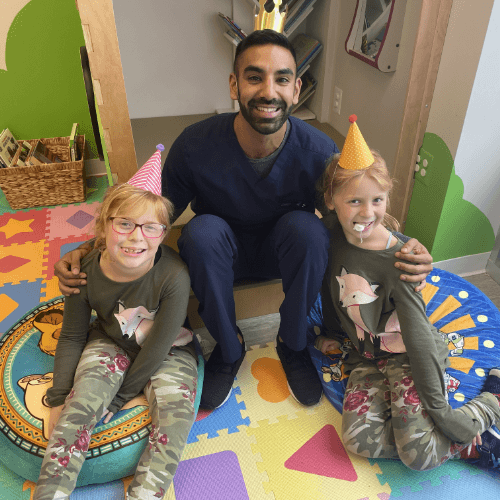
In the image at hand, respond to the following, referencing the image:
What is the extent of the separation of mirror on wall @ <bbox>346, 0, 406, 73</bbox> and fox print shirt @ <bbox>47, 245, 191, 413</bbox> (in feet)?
4.14

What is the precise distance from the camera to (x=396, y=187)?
5.92 ft

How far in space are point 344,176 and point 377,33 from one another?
1.09 m

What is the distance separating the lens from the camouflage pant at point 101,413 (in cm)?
100

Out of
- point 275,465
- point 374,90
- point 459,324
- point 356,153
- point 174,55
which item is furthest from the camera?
point 174,55

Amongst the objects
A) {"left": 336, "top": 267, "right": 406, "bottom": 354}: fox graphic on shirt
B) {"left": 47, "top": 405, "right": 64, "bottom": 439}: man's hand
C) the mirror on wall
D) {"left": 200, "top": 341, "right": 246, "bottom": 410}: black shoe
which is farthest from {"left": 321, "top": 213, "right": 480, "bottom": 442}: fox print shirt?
the mirror on wall

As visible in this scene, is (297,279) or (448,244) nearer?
(297,279)

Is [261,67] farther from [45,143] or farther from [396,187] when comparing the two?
[45,143]

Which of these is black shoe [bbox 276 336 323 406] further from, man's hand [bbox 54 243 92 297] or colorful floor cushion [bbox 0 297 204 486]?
man's hand [bbox 54 243 92 297]

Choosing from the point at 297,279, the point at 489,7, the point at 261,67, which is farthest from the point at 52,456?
the point at 489,7

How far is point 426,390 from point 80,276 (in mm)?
918

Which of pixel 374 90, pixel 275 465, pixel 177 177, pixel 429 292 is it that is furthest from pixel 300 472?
pixel 374 90

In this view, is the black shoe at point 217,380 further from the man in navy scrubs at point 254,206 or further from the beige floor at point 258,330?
the beige floor at point 258,330

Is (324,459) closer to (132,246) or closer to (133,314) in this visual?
(133,314)

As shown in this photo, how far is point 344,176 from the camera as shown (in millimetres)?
1127
